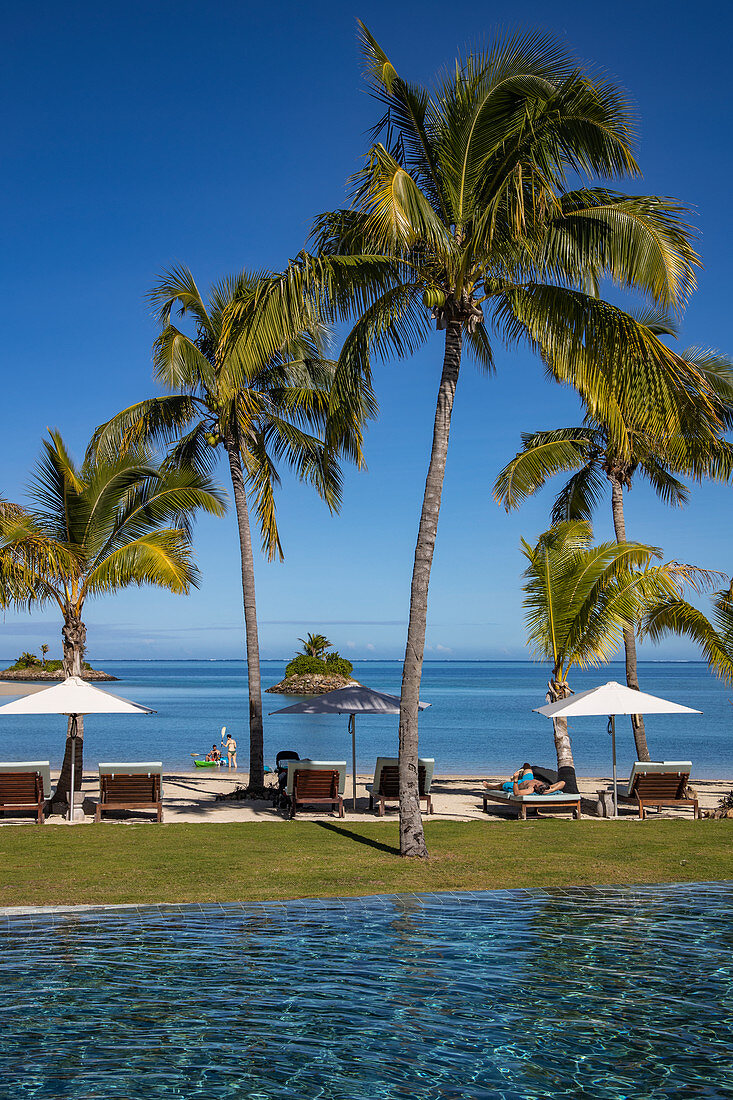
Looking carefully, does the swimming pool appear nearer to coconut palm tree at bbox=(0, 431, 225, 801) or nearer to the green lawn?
the green lawn

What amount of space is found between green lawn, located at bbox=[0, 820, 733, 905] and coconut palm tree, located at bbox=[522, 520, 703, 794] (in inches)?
170

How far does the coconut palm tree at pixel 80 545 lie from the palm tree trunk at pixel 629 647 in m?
10.00

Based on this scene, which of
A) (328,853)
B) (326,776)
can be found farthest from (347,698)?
(328,853)

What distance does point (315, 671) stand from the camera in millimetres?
95938

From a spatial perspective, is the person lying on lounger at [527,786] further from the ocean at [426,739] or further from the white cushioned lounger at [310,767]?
the ocean at [426,739]

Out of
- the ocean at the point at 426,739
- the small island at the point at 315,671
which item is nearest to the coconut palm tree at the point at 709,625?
the ocean at the point at 426,739

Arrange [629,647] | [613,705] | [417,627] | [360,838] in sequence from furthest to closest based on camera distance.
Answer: [629,647] < [613,705] < [360,838] < [417,627]

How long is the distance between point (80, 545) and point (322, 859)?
7065 mm

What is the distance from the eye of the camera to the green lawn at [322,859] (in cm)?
898

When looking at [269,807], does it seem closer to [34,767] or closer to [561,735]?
[34,767]

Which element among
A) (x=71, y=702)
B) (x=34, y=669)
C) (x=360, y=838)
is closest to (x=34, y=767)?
(x=71, y=702)

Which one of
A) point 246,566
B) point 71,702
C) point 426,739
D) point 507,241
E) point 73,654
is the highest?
point 507,241

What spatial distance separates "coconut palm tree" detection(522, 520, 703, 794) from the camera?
16453mm

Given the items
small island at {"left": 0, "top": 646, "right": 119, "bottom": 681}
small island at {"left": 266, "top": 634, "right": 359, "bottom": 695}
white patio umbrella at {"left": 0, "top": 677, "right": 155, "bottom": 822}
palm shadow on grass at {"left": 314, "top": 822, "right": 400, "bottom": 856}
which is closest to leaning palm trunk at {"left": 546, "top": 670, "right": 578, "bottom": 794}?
palm shadow on grass at {"left": 314, "top": 822, "right": 400, "bottom": 856}
